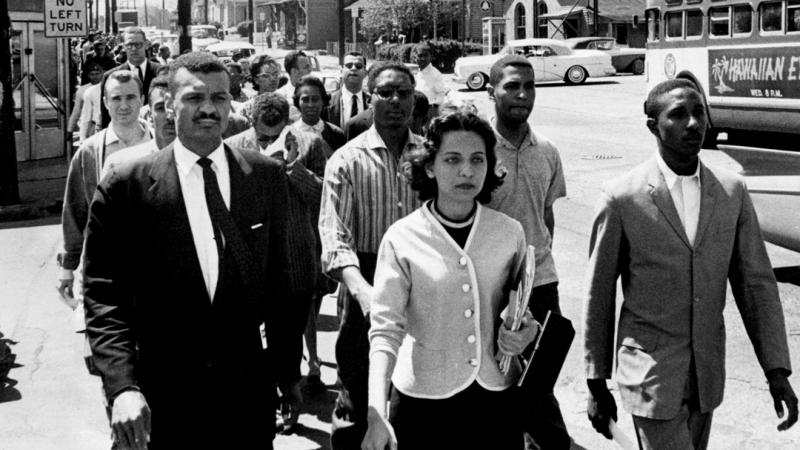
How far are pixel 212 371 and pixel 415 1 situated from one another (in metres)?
62.8

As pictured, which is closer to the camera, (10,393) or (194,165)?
(194,165)

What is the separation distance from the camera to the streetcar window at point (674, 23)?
2166cm

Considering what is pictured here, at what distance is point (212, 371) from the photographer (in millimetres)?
3736

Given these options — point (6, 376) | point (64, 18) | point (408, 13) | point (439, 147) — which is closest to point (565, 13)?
point (408, 13)

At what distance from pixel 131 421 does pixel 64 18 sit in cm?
1552

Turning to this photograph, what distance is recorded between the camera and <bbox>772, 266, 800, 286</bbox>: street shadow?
10011mm

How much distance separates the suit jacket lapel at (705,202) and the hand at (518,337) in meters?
0.80

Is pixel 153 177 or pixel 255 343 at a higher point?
pixel 153 177

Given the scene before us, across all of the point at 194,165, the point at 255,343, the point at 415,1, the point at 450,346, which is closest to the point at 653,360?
the point at 450,346

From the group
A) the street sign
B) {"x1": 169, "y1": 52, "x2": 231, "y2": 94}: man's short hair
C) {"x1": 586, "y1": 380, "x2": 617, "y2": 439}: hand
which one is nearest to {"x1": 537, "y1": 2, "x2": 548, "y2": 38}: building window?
the street sign

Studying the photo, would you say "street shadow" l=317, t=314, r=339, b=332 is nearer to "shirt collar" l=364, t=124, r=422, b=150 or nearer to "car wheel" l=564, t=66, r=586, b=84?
"shirt collar" l=364, t=124, r=422, b=150

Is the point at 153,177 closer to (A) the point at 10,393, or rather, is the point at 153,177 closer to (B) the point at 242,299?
(B) the point at 242,299

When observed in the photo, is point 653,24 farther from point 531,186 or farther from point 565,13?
point 565,13

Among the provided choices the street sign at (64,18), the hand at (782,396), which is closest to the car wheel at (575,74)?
the street sign at (64,18)
